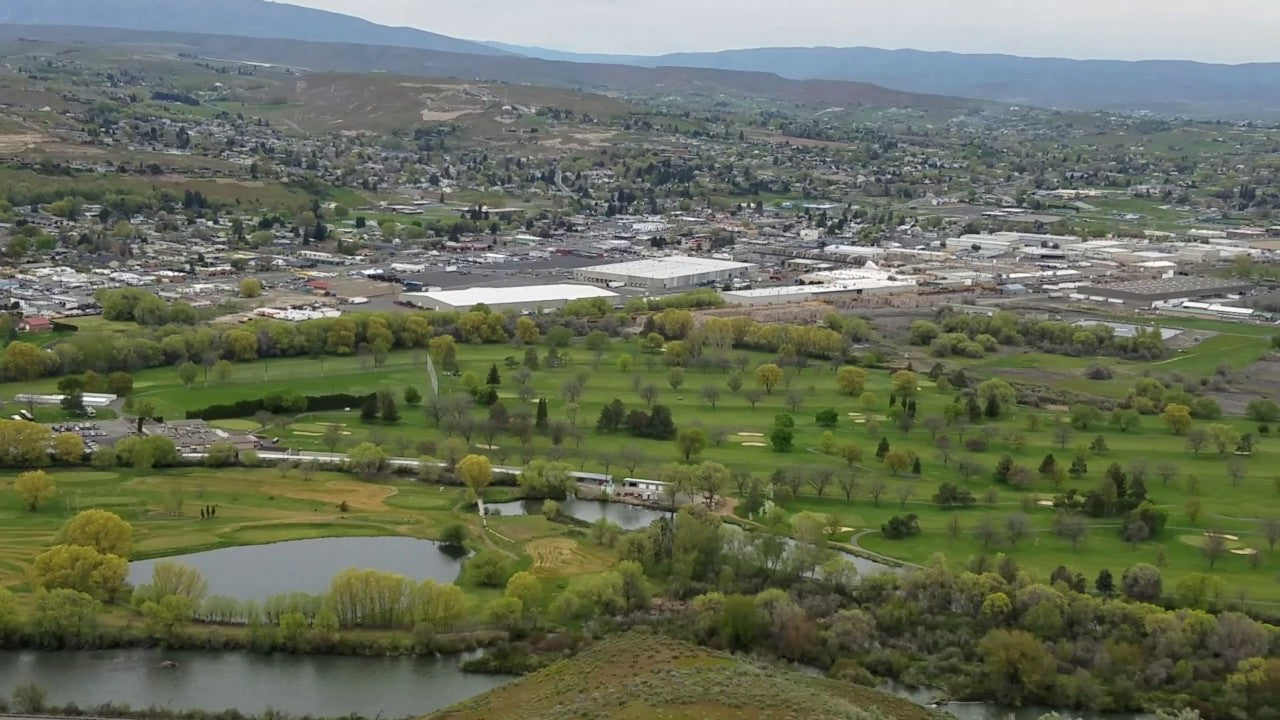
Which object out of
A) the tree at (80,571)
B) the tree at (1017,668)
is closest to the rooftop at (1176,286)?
the tree at (1017,668)

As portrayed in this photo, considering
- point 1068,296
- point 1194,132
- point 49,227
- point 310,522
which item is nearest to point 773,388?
point 310,522

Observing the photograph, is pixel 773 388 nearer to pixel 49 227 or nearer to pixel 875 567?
pixel 875 567

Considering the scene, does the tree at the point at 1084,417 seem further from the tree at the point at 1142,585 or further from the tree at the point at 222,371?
the tree at the point at 222,371

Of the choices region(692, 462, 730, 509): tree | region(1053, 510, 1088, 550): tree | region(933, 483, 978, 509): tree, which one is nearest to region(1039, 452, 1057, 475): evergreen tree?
region(933, 483, 978, 509): tree

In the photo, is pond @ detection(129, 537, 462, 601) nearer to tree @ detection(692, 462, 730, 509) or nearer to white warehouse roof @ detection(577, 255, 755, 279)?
tree @ detection(692, 462, 730, 509)

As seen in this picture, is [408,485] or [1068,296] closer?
[408,485]
